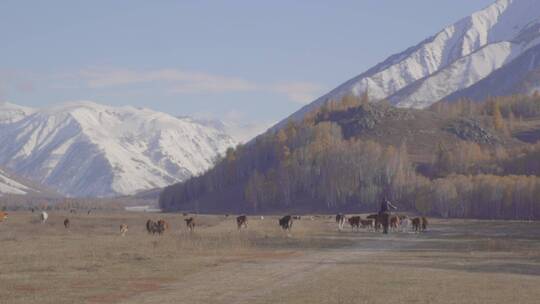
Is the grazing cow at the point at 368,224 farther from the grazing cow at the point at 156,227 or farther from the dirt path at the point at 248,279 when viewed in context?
the dirt path at the point at 248,279

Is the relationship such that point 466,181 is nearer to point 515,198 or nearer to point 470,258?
point 515,198

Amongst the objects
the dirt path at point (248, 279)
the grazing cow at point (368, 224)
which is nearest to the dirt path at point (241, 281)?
the dirt path at point (248, 279)

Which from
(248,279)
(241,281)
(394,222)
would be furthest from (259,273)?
(394,222)

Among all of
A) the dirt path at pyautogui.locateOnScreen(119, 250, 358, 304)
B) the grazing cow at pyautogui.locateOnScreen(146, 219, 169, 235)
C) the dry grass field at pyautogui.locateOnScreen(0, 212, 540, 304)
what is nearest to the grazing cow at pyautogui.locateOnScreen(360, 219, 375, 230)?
the grazing cow at pyautogui.locateOnScreen(146, 219, 169, 235)

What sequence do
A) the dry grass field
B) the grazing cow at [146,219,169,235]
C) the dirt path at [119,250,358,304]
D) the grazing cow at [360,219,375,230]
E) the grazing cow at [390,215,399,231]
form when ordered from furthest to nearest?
the grazing cow at [360,219,375,230] → the grazing cow at [390,215,399,231] → the grazing cow at [146,219,169,235] → the dry grass field → the dirt path at [119,250,358,304]

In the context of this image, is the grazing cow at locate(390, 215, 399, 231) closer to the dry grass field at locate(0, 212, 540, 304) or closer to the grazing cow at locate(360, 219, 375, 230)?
the grazing cow at locate(360, 219, 375, 230)

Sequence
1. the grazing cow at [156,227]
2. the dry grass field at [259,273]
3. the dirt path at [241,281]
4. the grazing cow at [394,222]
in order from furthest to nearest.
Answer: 1. the grazing cow at [394,222]
2. the grazing cow at [156,227]
3. the dry grass field at [259,273]
4. the dirt path at [241,281]

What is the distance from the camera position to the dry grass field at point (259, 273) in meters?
29.7

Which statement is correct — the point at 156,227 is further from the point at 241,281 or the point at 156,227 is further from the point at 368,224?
the point at 241,281

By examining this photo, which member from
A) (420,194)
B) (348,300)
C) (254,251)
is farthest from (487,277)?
(420,194)

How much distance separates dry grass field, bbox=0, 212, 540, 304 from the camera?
2970cm

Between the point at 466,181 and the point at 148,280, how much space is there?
154781 millimetres

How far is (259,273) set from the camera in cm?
3716

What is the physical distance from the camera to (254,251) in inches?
2014
